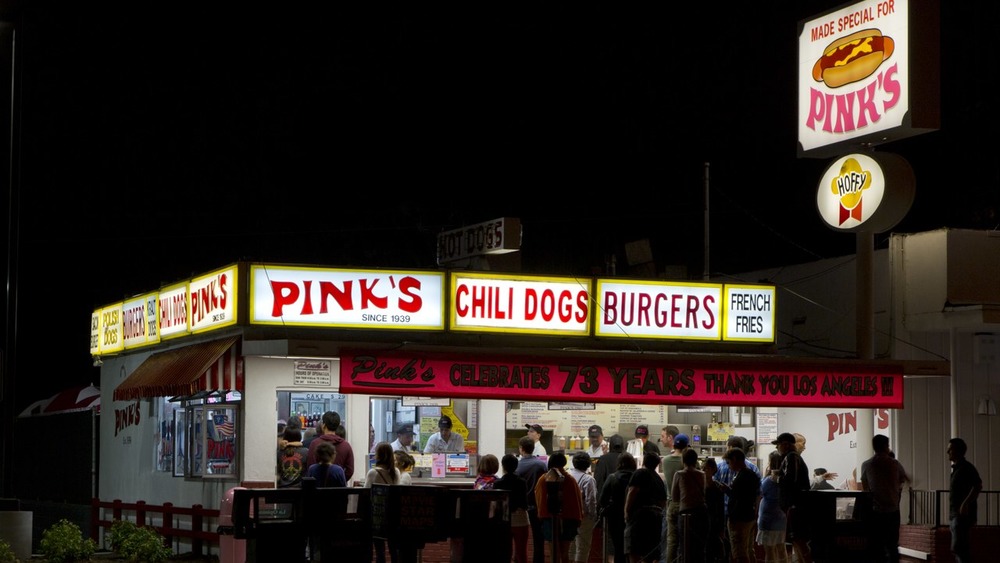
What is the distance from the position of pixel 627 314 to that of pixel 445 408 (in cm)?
293

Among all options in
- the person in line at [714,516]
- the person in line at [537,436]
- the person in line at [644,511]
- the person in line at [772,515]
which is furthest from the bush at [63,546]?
the person in line at [772,515]

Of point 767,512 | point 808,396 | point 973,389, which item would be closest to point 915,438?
point 973,389

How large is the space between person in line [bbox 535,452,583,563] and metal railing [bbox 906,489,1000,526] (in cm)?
576

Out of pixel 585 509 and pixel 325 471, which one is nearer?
pixel 325 471

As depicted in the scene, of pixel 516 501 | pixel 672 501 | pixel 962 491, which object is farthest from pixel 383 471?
pixel 962 491

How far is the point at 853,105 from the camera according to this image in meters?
19.2

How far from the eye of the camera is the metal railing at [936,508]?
728 inches

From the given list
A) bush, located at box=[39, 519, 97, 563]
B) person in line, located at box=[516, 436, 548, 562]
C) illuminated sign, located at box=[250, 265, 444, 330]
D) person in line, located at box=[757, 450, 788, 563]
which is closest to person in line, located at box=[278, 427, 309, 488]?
illuminated sign, located at box=[250, 265, 444, 330]

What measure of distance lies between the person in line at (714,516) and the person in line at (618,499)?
0.95 meters

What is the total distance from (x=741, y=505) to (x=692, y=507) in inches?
37.3

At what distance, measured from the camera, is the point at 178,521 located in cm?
1864

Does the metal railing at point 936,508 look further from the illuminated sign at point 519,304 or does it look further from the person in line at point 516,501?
the person in line at point 516,501

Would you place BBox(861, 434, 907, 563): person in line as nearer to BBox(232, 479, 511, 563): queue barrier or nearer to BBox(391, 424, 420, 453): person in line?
BBox(232, 479, 511, 563): queue barrier

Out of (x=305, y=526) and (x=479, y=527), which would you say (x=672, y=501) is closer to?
(x=479, y=527)
